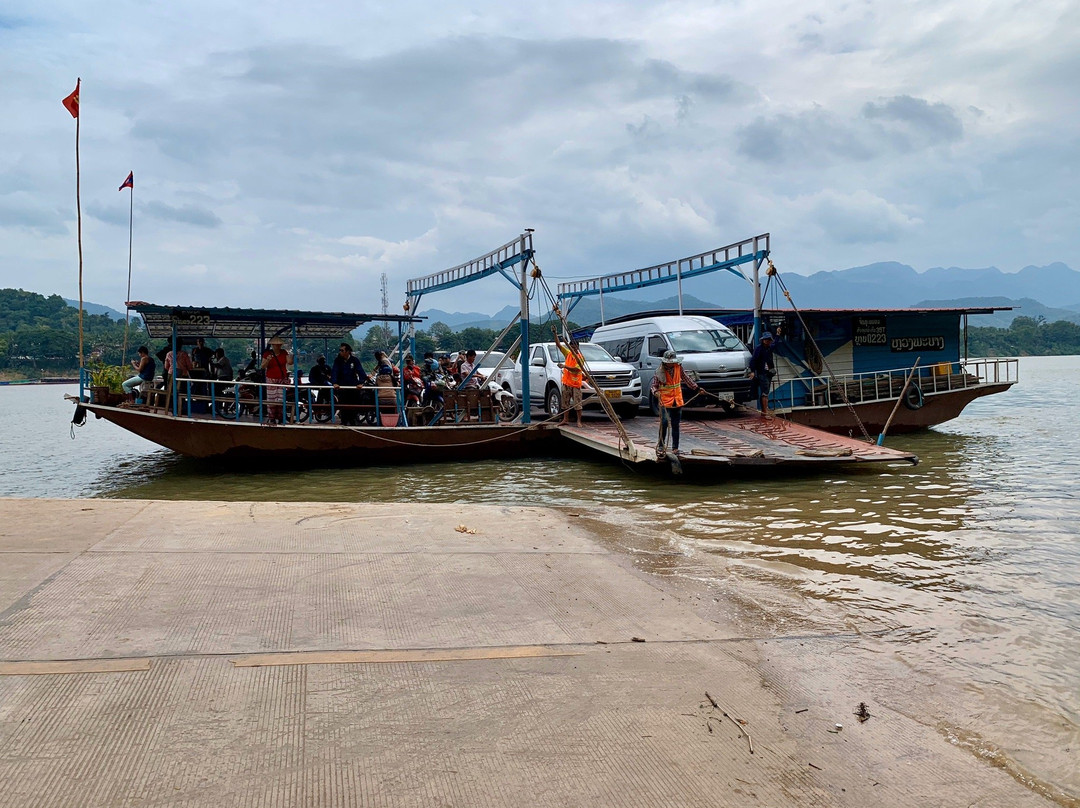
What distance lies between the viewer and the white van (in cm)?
1656

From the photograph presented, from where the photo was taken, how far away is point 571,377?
1541 centimetres

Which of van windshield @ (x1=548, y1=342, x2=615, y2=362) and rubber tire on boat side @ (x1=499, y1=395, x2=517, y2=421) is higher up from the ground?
van windshield @ (x1=548, y1=342, x2=615, y2=362)

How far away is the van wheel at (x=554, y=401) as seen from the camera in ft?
55.4

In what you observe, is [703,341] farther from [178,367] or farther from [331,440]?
[178,367]

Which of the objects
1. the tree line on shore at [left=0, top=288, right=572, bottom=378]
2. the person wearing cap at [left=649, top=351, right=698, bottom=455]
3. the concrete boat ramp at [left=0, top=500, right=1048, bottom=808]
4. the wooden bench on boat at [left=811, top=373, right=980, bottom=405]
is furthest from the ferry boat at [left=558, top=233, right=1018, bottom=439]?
the tree line on shore at [left=0, top=288, right=572, bottom=378]

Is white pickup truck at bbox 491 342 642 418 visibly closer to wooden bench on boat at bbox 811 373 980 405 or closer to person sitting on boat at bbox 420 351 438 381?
person sitting on boat at bbox 420 351 438 381

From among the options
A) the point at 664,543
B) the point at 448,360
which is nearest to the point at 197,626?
the point at 664,543

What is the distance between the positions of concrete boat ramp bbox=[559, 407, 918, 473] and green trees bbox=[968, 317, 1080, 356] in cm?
7962

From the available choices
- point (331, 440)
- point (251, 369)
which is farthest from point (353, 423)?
point (251, 369)

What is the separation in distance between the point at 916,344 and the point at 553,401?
1165cm

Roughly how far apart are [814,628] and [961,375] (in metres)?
18.8

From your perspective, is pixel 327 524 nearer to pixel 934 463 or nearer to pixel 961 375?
pixel 934 463

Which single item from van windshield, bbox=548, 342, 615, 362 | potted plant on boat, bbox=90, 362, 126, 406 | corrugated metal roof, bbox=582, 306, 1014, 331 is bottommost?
potted plant on boat, bbox=90, 362, 126, 406

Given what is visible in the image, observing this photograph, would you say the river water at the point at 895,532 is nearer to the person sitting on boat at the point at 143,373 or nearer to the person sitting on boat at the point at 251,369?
the person sitting on boat at the point at 143,373
